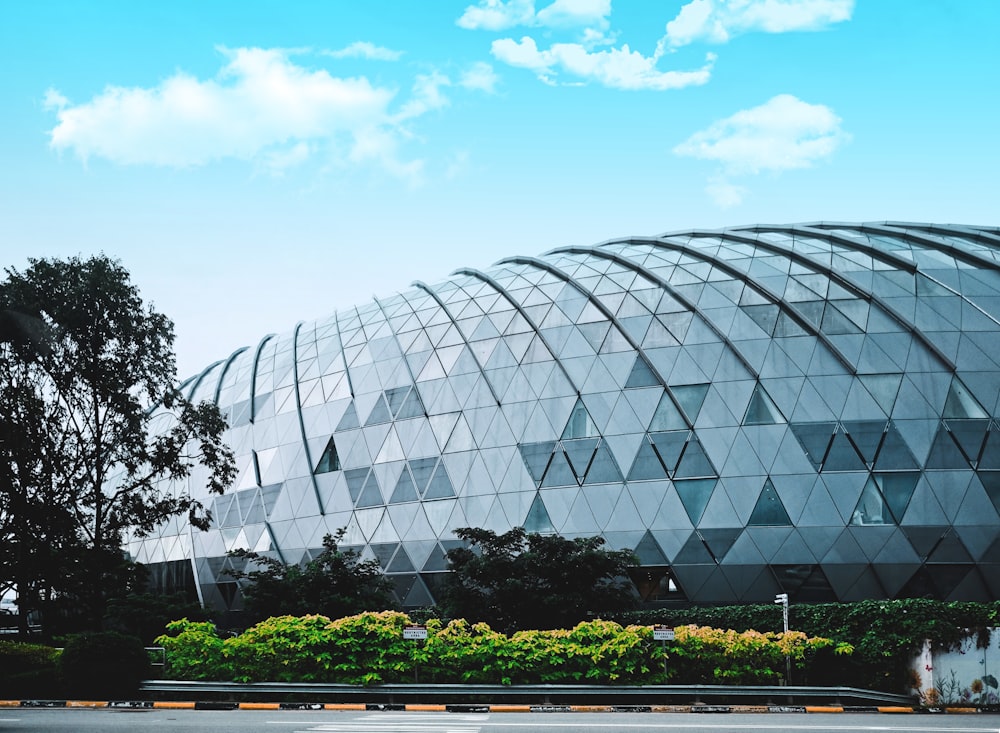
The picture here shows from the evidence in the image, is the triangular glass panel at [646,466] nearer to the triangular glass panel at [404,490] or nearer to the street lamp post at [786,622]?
the street lamp post at [786,622]

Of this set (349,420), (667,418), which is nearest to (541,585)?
(667,418)

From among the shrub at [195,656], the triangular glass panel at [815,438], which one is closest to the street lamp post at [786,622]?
the triangular glass panel at [815,438]

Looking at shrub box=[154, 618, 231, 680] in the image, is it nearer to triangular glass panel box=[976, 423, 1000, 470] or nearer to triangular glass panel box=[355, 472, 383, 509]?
triangular glass panel box=[355, 472, 383, 509]

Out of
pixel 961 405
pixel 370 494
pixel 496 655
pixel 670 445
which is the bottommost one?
pixel 496 655

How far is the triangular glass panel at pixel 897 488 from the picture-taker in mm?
29984

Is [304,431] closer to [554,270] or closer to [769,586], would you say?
[554,270]

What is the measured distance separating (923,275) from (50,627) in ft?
134

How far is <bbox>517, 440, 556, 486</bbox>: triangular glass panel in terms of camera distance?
33750 millimetres

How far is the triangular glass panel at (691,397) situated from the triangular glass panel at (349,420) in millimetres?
13326

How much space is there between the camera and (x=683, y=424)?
107ft

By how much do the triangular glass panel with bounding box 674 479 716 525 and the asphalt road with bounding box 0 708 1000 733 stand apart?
1059 cm

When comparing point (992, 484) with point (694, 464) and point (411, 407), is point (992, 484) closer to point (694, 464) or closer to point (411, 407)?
point (694, 464)

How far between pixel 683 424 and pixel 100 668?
67.2 ft

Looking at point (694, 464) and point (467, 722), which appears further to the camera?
point (694, 464)
